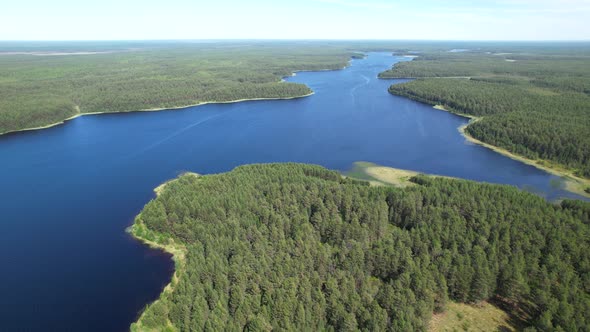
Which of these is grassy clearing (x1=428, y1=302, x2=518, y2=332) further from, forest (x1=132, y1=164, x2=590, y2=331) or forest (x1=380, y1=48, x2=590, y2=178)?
forest (x1=380, y1=48, x2=590, y2=178)

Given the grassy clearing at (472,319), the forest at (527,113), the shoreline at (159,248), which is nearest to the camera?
the grassy clearing at (472,319)

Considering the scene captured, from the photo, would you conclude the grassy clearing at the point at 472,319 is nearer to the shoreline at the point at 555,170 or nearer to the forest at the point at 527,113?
the shoreline at the point at 555,170

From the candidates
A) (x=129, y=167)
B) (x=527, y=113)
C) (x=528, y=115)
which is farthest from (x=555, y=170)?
(x=129, y=167)

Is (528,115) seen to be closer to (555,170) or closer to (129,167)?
(555,170)

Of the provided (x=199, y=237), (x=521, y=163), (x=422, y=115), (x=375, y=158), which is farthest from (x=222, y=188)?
(x=422, y=115)

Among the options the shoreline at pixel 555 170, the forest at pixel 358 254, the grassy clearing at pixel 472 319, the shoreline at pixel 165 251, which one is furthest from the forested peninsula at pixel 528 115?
the shoreline at pixel 165 251

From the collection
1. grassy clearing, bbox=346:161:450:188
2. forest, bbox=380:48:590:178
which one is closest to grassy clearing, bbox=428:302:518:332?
grassy clearing, bbox=346:161:450:188

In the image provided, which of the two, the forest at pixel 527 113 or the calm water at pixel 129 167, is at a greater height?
the forest at pixel 527 113

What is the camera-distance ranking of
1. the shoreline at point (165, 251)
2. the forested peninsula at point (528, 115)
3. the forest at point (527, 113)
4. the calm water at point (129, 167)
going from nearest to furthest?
the shoreline at point (165, 251)
the calm water at point (129, 167)
the forested peninsula at point (528, 115)
the forest at point (527, 113)
